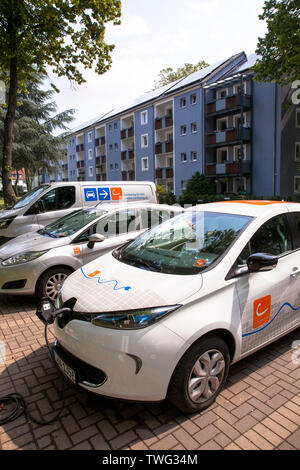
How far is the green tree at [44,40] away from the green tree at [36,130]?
1585 centimetres

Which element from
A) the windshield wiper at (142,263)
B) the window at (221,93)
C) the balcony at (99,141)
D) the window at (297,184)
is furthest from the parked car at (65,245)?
the balcony at (99,141)

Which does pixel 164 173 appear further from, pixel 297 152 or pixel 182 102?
pixel 297 152

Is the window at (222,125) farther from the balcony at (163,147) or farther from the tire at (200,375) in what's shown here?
the tire at (200,375)

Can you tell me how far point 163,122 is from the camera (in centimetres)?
3247

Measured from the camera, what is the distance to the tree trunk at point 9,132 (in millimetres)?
10492

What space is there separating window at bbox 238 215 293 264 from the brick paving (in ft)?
3.88

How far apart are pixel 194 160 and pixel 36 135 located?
567 inches

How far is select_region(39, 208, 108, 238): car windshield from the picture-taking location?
17.7ft

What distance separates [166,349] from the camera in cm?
228

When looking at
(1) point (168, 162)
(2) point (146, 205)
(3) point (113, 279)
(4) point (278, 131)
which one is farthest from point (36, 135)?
(3) point (113, 279)

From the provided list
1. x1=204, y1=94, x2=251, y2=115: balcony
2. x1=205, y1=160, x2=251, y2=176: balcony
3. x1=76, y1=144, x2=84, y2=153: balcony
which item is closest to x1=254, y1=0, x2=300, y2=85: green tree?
x1=204, y1=94, x2=251, y2=115: balcony

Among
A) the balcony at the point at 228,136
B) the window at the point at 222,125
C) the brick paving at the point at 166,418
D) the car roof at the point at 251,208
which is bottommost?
the brick paving at the point at 166,418

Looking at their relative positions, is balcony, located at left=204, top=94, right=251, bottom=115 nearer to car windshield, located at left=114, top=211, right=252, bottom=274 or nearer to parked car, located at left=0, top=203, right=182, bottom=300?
parked car, located at left=0, top=203, right=182, bottom=300

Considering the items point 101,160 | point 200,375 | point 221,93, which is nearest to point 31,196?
point 200,375
